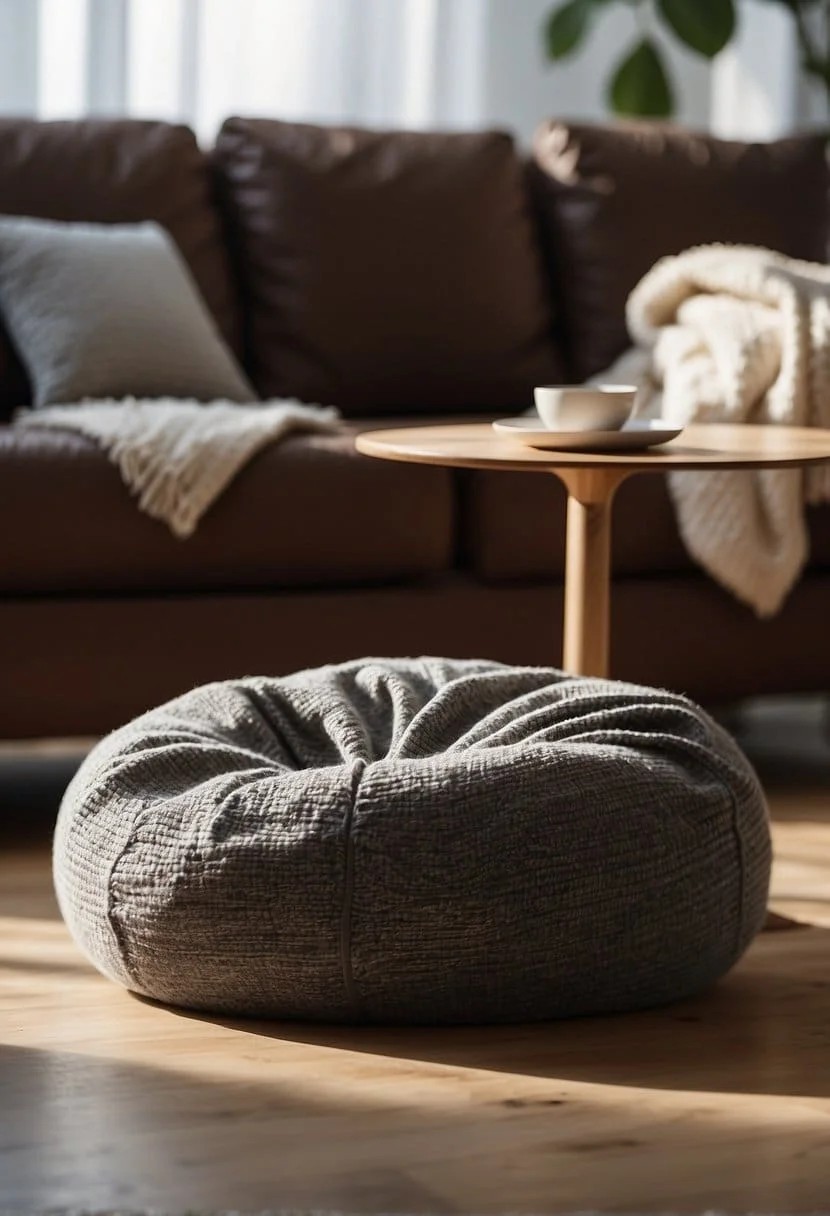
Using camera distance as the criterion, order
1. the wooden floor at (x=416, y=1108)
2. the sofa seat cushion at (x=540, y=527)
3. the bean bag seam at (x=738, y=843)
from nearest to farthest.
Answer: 1. the wooden floor at (x=416, y=1108)
2. the bean bag seam at (x=738, y=843)
3. the sofa seat cushion at (x=540, y=527)

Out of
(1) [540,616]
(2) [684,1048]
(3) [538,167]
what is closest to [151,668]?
(1) [540,616]

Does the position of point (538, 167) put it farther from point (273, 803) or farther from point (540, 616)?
point (273, 803)

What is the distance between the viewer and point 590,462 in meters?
1.91

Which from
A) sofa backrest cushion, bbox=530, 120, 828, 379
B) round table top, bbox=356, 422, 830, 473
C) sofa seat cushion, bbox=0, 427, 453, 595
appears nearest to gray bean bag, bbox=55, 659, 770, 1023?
round table top, bbox=356, 422, 830, 473

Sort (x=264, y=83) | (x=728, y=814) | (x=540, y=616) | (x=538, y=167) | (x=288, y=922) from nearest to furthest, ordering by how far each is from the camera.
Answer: (x=288, y=922) → (x=728, y=814) → (x=540, y=616) → (x=538, y=167) → (x=264, y=83)

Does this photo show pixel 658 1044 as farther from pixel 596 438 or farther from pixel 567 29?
pixel 567 29

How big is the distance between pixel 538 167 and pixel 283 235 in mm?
549

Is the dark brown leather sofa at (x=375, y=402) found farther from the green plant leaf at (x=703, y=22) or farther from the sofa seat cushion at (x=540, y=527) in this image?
the green plant leaf at (x=703, y=22)

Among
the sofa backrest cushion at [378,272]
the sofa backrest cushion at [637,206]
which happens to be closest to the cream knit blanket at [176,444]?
the sofa backrest cushion at [378,272]

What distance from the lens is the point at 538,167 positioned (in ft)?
11.3

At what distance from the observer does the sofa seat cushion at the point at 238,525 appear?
2475 millimetres

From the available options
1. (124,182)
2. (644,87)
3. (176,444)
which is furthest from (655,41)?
(176,444)

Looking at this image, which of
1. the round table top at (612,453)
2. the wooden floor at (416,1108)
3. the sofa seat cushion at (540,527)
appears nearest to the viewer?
the wooden floor at (416,1108)

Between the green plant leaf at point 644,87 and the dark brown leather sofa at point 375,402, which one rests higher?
the green plant leaf at point 644,87
